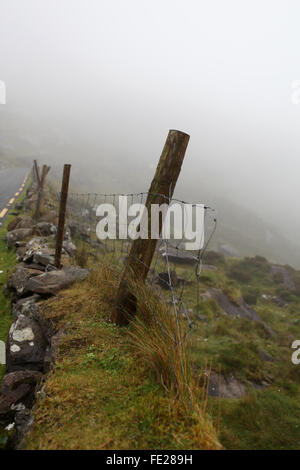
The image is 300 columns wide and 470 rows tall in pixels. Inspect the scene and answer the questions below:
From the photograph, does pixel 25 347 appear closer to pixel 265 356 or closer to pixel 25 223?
pixel 25 223

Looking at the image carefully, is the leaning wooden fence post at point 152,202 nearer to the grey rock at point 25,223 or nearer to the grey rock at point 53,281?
the grey rock at point 53,281

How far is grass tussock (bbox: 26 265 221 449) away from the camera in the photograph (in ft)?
6.18

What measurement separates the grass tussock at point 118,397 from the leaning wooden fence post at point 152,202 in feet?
0.92

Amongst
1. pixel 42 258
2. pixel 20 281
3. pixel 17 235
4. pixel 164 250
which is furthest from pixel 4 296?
pixel 164 250

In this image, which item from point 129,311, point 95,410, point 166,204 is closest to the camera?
point 95,410

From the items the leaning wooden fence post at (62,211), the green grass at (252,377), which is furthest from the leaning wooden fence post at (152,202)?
the leaning wooden fence post at (62,211)

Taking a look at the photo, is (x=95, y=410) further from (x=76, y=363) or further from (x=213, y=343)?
(x=213, y=343)

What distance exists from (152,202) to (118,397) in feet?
7.08

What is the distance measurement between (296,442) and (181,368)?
367 centimetres

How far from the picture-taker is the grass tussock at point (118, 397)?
1.88 metres

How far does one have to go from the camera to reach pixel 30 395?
2.96 meters

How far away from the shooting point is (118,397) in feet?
7.57
